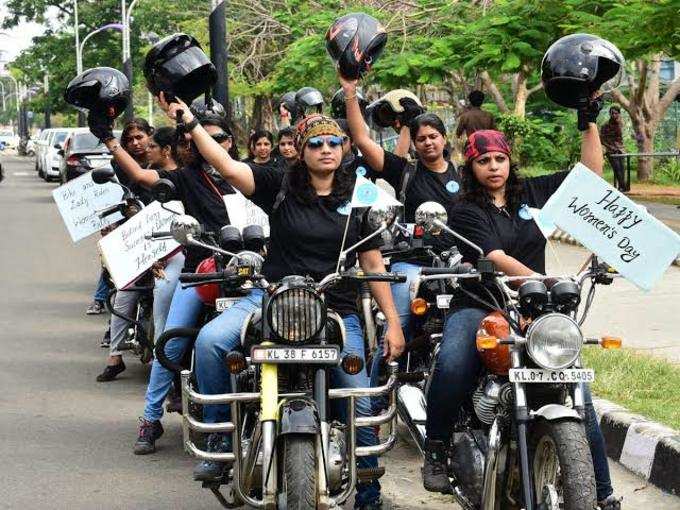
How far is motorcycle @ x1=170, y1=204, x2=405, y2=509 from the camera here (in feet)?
16.4

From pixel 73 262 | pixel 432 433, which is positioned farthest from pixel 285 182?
pixel 73 262

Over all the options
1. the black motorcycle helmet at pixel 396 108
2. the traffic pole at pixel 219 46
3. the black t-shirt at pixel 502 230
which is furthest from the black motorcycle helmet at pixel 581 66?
the traffic pole at pixel 219 46

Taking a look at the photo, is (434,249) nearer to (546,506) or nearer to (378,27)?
(378,27)

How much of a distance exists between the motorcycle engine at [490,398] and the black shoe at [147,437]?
2.56 metres

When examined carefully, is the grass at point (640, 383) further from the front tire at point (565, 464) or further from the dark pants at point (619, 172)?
the dark pants at point (619, 172)

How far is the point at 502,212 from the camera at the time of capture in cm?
589

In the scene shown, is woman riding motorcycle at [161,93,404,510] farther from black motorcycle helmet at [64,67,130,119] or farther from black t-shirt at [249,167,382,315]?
black motorcycle helmet at [64,67,130,119]

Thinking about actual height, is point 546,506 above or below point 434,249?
below

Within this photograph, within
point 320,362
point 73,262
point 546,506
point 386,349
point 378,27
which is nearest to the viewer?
point 546,506

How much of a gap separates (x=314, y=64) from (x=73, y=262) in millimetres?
5769

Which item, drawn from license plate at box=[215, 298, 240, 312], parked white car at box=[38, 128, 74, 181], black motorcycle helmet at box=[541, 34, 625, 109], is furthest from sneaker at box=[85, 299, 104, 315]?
parked white car at box=[38, 128, 74, 181]

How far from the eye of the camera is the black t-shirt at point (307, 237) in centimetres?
591

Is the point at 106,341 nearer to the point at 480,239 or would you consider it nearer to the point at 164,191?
the point at 164,191

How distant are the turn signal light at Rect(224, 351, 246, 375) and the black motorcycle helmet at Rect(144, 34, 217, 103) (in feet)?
4.45
